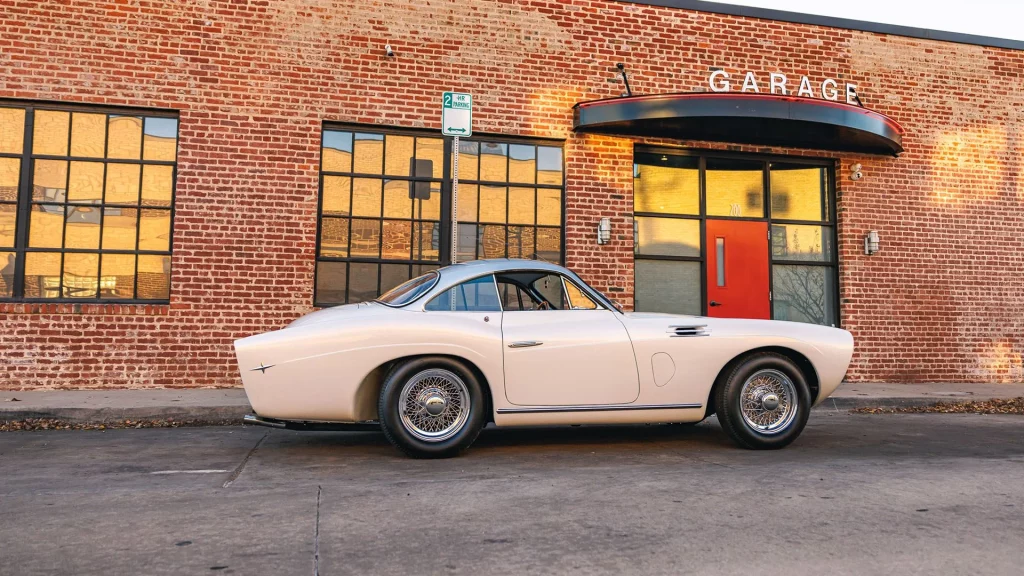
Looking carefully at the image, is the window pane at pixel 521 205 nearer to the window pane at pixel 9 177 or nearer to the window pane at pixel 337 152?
the window pane at pixel 337 152

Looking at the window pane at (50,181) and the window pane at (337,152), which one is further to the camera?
the window pane at (337,152)

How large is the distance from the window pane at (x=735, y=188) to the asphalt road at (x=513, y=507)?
5270 mm

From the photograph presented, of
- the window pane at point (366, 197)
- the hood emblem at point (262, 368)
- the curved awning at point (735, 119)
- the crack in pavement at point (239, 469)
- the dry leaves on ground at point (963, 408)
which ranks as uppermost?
the curved awning at point (735, 119)

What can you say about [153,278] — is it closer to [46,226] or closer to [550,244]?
[46,226]

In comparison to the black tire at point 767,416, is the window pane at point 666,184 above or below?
above

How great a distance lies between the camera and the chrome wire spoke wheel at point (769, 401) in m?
5.43

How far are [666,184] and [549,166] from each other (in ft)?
5.77

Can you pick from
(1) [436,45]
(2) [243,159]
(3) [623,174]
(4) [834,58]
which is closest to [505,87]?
(1) [436,45]

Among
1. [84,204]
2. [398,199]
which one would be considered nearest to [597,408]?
[398,199]

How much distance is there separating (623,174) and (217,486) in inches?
282

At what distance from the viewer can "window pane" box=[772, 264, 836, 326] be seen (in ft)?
34.7

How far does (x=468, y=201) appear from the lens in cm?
956

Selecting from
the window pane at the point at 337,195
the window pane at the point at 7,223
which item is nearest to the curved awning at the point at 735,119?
the window pane at the point at 337,195

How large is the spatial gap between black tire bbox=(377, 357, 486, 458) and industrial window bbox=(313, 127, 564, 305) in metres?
4.48
